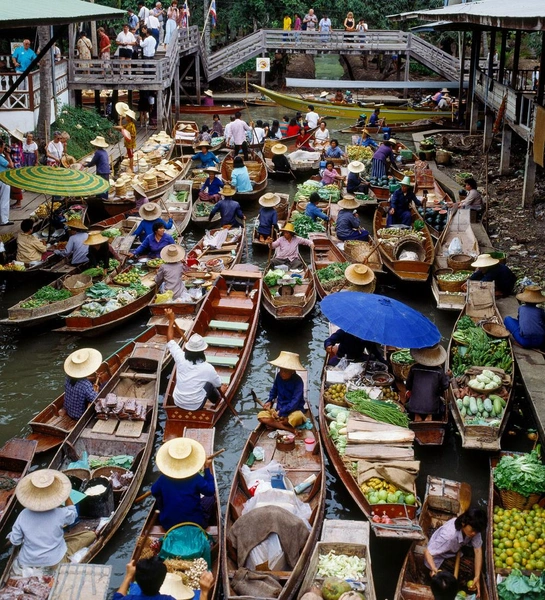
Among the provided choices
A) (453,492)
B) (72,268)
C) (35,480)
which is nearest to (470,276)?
(453,492)

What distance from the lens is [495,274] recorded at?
1341 centimetres

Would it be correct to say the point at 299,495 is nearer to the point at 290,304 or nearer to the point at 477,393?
the point at 477,393

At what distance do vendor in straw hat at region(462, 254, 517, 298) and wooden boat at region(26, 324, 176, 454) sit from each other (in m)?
5.75

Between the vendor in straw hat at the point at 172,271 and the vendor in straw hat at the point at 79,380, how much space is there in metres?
3.33

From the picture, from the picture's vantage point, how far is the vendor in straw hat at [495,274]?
42.7ft

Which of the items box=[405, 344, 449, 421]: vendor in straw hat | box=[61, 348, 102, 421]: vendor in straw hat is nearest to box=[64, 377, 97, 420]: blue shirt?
box=[61, 348, 102, 421]: vendor in straw hat

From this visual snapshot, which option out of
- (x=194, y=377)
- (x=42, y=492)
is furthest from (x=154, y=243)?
(x=42, y=492)

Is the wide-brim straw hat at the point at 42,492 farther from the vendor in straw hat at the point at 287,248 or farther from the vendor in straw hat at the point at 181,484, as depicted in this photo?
the vendor in straw hat at the point at 287,248

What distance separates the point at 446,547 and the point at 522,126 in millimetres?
13591

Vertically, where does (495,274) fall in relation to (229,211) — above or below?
below

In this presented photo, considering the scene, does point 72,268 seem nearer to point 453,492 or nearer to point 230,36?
point 453,492

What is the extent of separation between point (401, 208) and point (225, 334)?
593cm

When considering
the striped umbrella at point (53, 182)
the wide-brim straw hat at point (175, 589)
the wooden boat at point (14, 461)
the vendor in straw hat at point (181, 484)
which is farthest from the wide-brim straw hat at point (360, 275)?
the wide-brim straw hat at point (175, 589)

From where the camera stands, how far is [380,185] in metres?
19.6
